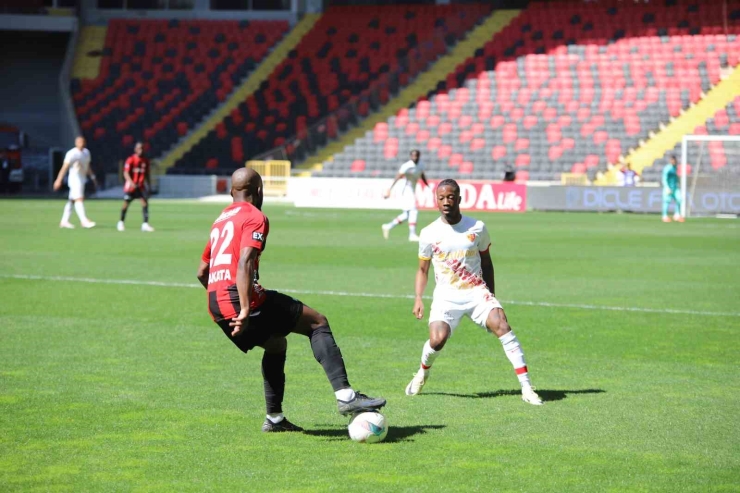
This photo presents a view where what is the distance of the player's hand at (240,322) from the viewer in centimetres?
705

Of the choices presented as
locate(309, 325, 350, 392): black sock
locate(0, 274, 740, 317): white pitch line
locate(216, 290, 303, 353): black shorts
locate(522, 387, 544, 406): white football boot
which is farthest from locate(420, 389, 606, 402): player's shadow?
locate(0, 274, 740, 317): white pitch line

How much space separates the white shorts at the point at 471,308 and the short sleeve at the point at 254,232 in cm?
229

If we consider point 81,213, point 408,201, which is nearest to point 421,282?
point 408,201

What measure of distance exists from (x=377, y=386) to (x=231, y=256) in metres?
2.71

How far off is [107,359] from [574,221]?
25366 mm

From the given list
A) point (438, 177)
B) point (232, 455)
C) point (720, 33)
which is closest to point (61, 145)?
point (438, 177)

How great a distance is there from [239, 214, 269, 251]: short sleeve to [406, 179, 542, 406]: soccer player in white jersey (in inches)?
83.6

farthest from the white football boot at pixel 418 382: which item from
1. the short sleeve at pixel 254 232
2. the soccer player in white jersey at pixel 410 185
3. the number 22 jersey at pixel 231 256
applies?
the soccer player in white jersey at pixel 410 185

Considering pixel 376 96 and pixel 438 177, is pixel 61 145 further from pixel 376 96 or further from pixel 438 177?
pixel 438 177

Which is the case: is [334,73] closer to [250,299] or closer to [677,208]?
[677,208]

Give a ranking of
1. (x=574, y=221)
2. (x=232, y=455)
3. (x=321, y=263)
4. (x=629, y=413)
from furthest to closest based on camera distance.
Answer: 1. (x=574, y=221)
2. (x=321, y=263)
3. (x=629, y=413)
4. (x=232, y=455)

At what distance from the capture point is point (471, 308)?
9.10 meters

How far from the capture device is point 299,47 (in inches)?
2254

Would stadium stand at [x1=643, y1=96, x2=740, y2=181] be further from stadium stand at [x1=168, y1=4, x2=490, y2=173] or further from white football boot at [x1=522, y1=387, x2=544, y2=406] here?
white football boot at [x1=522, y1=387, x2=544, y2=406]
